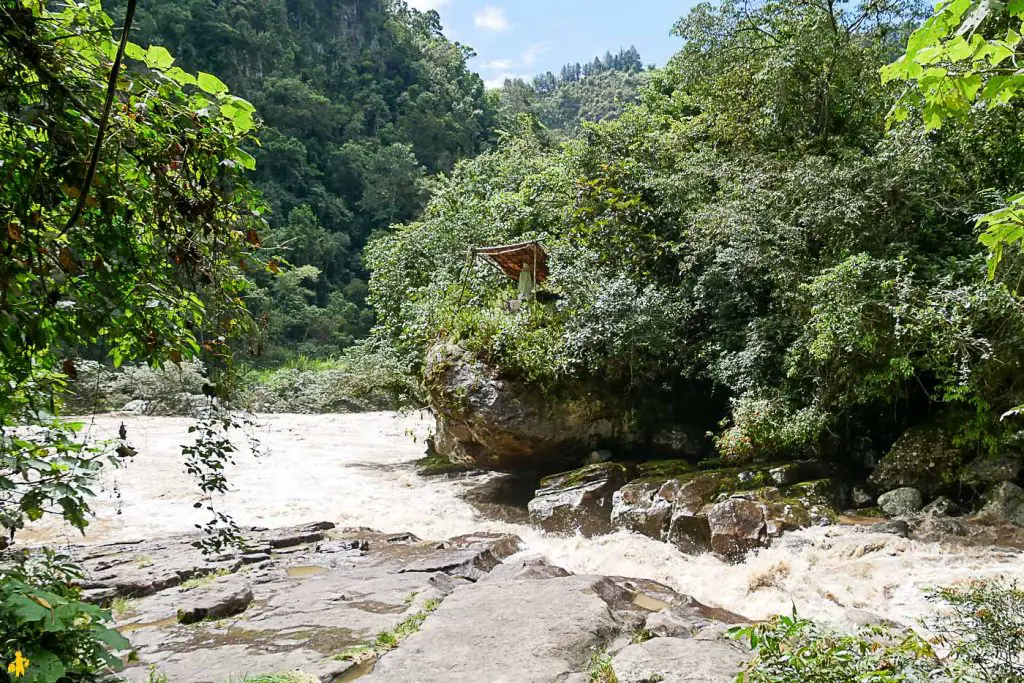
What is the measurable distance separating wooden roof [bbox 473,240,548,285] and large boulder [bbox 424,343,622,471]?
2.14 m

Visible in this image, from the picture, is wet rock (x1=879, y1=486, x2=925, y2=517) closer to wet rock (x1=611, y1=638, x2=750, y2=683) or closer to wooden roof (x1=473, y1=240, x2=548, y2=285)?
wet rock (x1=611, y1=638, x2=750, y2=683)

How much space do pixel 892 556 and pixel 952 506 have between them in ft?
7.20

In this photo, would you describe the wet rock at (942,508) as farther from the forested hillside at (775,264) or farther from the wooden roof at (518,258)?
the wooden roof at (518,258)

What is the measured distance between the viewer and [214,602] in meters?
6.52

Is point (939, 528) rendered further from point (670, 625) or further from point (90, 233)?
point (90, 233)

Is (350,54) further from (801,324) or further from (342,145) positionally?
(801,324)

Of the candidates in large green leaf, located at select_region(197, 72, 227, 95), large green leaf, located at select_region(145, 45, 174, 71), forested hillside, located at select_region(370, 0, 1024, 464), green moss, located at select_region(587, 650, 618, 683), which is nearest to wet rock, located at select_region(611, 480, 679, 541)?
forested hillside, located at select_region(370, 0, 1024, 464)

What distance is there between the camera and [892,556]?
7.34 m

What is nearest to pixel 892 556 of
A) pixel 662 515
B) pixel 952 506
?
pixel 952 506

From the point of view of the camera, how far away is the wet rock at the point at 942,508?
865cm

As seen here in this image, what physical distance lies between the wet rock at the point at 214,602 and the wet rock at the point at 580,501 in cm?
481

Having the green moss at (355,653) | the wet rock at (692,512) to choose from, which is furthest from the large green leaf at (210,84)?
the wet rock at (692,512)

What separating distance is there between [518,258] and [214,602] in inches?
369

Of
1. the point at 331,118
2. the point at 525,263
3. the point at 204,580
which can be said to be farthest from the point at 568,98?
the point at 204,580
